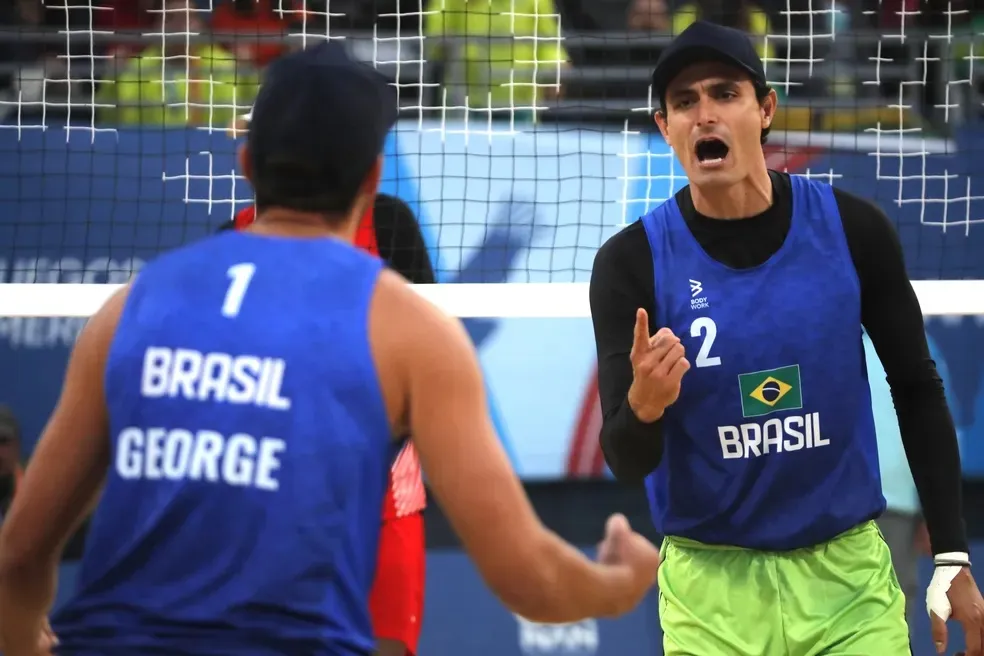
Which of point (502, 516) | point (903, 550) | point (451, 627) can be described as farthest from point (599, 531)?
point (502, 516)

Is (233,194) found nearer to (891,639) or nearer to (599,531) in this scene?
(599,531)

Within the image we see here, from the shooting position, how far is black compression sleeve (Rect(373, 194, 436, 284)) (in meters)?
4.59

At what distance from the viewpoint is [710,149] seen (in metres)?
3.73

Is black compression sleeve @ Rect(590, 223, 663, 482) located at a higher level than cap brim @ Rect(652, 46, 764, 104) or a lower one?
lower

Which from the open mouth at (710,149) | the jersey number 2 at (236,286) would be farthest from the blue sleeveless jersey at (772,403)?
the jersey number 2 at (236,286)

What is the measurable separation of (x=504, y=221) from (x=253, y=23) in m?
1.60

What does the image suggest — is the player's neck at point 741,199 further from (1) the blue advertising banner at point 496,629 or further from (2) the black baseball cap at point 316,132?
(1) the blue advertising banner at point 496,629

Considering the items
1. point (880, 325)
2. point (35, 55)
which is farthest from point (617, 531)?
point (35, 55)

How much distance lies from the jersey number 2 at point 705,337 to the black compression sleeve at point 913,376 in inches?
15.1

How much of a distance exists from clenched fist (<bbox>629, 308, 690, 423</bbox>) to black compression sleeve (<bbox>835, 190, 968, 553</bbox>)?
716mm

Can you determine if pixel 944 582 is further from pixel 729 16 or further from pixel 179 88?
pixel 179 88

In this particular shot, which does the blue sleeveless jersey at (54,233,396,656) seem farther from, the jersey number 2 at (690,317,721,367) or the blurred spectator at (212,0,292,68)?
the blurred spectator at (212,0,292,68)

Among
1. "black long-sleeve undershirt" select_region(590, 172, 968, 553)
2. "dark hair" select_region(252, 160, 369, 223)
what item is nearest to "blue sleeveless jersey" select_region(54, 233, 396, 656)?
"dark hair" select_region(252, 160, 369, 223)

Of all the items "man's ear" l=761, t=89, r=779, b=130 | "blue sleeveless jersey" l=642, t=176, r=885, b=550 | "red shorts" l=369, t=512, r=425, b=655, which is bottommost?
"red shorts" l=369, t=512, r=425, b=655
